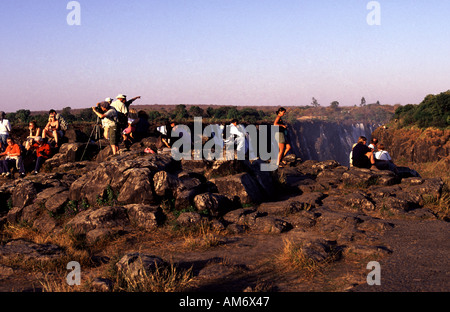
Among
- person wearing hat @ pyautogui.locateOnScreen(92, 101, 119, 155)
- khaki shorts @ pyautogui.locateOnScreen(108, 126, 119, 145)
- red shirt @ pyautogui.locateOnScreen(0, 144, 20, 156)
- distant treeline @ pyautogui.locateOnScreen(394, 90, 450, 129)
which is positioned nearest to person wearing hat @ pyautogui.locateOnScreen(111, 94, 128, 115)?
person wearing hat @ pyautogui.locateOnScreen(92, 101, 119, 155)

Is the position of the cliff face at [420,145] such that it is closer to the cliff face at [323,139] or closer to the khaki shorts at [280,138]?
the cliff face at [323,139]

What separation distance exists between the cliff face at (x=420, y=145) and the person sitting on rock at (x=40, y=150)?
2268cm

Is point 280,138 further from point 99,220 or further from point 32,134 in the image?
point 32,134

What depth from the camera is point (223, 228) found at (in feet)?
23.9

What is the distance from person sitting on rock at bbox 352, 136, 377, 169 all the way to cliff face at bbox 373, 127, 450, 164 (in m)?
16.2

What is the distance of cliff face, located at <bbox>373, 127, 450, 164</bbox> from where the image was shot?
26.3 meters

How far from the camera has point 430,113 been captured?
29953 mm

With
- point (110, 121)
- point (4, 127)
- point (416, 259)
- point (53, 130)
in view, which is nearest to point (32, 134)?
point (53, 130)

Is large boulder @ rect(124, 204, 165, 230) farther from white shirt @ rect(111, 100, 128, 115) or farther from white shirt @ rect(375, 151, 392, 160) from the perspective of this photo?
white shirt @ rect(375, 151, 392, 160)

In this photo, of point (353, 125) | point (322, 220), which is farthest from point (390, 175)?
point (353, 125)

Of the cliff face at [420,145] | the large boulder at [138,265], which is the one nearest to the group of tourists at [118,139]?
the large boulder at [138,265]

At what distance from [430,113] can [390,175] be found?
23169 millimetres

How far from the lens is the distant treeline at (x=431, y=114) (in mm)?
28828
